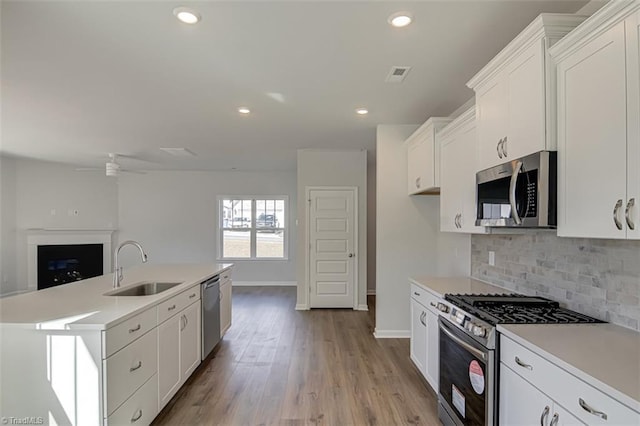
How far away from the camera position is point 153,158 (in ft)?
20.7

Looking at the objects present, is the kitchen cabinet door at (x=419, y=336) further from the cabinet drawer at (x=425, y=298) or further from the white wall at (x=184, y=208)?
the white wall at (x=184, y=208)

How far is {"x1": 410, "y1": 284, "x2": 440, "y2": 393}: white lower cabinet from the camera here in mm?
2579

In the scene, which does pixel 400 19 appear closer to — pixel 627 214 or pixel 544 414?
pixel 627 214

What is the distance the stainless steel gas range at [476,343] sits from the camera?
1.70 metres

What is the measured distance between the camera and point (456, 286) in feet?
9.12

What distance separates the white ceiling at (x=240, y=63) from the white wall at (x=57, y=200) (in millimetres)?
3148

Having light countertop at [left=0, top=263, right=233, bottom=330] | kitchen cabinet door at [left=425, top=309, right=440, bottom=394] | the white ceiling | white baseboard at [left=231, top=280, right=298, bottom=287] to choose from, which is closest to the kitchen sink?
light countertop at [left=0, top=263, right=233, bottom=330]

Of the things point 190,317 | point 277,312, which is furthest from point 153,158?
point 190,317

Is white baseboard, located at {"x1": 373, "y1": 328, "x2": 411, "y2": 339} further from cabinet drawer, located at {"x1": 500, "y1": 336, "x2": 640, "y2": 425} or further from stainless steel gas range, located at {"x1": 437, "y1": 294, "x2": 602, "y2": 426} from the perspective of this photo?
cabinet drawer, located at {"x1": 500, "y1": 336, "x2": 640, "y2": 425}

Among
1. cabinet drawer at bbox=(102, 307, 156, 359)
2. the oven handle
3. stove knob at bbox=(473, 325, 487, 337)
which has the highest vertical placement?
stove knob at bbox=(473, 325, 487, 337)

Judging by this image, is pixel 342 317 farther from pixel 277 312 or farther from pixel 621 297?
pixel 621 297

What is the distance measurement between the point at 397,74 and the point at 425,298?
6.28ft

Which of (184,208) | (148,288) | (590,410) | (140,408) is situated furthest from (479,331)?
(184,208)

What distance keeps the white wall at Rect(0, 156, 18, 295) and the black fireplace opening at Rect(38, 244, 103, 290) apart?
434 millimetres
